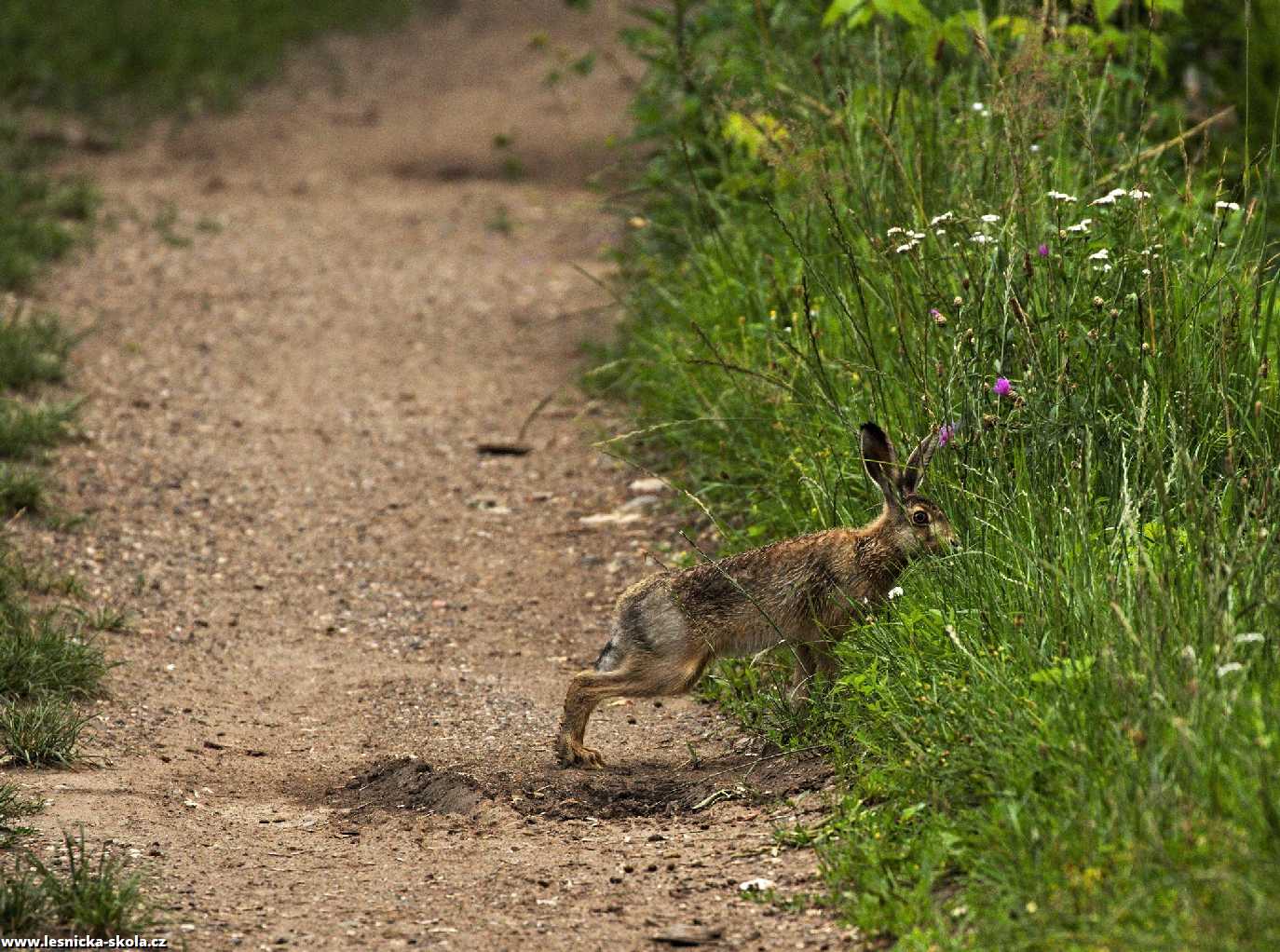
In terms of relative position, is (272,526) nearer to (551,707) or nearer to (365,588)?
(365,588)

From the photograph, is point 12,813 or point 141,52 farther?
point 141,52

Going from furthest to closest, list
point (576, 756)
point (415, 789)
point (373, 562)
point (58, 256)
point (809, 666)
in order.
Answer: point (58, 256) → point (373, 562) → point (809, 666) → point (576, 756) → point (415, 789)

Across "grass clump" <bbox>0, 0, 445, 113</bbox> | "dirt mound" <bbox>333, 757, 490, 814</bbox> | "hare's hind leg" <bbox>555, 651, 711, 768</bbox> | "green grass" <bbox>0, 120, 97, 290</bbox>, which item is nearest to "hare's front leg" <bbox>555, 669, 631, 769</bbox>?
"hare's hind leg" <bbox>555, 651, 711, 768</bbox>

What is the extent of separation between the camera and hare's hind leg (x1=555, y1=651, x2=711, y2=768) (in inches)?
207

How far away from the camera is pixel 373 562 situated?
7.54 metres

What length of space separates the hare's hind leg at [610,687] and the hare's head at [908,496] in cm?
75

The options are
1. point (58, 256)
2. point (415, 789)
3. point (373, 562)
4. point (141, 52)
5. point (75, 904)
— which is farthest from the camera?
point (141, 52)

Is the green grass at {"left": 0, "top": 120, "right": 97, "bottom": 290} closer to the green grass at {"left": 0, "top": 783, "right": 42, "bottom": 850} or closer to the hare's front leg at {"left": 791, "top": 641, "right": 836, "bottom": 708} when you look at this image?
the green grass at {"left": 0, "top": 783, "right": 42, "bottom": 850}

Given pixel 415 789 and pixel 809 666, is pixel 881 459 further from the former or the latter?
pixel 415 789

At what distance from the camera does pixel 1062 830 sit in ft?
12.2

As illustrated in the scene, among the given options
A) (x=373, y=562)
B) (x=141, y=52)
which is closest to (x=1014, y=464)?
(x=373, y=562)

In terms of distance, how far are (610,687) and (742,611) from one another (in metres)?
0.48

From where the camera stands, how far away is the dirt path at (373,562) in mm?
4488

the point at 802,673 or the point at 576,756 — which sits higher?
Result: the point at 802,673
